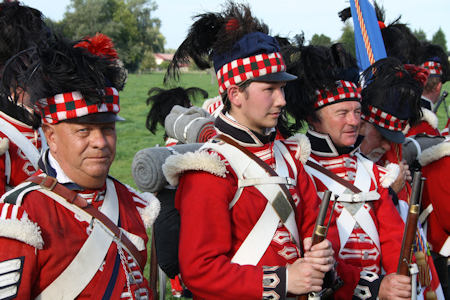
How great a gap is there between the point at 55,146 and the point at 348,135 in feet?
6.50

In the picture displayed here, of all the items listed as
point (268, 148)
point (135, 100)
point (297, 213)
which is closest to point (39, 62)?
point (268, 148)

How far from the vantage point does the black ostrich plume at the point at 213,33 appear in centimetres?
246

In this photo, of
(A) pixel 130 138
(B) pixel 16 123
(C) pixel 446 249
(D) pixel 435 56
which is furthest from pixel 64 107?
(A) pixel 130 138

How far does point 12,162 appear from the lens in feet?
9.65

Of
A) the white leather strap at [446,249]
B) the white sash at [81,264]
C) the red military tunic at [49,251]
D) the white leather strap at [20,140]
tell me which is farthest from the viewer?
the white leather strap at [446,249]

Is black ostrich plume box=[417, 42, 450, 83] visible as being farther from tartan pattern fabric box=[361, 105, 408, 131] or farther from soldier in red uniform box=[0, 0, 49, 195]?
soldier in red uniform box=[0, 0, 49, 195]

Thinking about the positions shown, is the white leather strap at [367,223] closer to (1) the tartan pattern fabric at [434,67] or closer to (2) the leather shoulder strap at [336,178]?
(2) the leather shoulder strap at [336,178]

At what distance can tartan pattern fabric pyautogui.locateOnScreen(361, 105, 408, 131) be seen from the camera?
354cm

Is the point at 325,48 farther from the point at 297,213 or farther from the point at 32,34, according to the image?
the point at 32,34

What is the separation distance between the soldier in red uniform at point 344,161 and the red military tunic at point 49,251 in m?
1.35

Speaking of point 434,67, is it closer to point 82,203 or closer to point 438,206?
point 438,206

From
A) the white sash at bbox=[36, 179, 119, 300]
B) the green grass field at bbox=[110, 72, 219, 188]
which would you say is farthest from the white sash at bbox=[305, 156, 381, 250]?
the green grass field at bbox=[110, 72, 219, 188]

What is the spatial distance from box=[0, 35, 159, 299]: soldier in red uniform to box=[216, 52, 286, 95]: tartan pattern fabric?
24.1 inches

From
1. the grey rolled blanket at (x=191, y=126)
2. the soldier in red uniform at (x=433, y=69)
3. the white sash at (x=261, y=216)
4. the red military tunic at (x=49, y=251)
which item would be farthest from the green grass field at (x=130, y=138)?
the red military tunic at (x=49, y=251)
